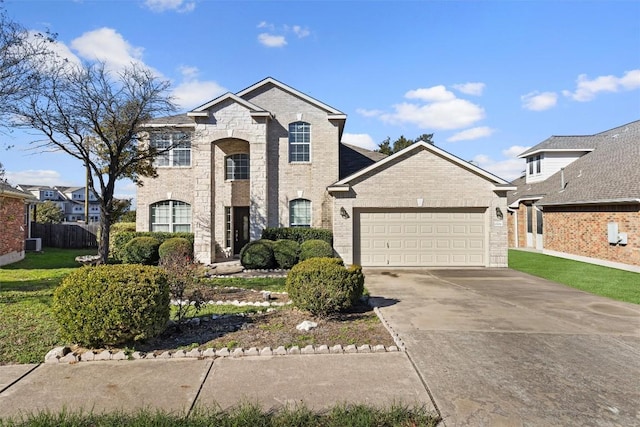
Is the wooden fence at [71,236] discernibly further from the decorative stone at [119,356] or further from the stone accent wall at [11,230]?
the decorative stone at [119,356]

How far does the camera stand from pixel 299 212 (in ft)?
56.3

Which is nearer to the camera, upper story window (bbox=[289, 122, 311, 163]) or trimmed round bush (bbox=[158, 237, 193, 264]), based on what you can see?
trimmed round bush (bbox=[158, 237, 193, 264])

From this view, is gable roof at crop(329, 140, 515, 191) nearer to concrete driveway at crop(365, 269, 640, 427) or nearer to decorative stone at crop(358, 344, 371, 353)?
→ concrete driveway at crop(365, 269, 640, 427)

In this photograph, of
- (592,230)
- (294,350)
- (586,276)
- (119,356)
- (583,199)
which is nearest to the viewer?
(119,356)

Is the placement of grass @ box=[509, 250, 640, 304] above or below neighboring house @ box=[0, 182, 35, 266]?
below

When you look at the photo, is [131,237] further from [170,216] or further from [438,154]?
[438,154]

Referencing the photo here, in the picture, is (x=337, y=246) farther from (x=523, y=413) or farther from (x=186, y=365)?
(x=523, y=413)

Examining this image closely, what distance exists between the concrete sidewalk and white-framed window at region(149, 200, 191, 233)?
13.2 m

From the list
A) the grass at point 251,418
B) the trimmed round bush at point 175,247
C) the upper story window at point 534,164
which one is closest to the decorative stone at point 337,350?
the grass at point 251,418

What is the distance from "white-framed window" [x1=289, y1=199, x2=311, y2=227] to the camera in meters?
17.1

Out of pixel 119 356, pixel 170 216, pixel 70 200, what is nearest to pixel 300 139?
pixel 170 216

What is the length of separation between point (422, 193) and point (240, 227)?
936 cm

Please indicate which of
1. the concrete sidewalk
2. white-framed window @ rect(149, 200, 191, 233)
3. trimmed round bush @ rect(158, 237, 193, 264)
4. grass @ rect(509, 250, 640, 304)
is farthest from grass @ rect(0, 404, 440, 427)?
white-framed window @ rect(149, 200, 191, 233)

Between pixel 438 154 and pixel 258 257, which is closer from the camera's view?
pixel 258 257
